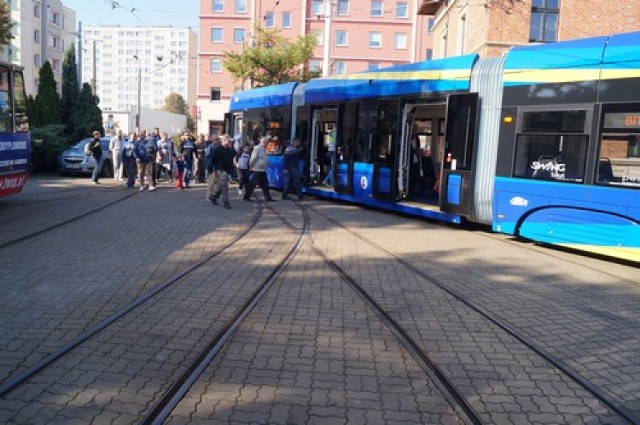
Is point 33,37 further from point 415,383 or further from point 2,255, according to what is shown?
point 415,383

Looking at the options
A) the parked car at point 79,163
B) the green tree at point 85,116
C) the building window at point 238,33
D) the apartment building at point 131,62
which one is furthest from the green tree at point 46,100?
the apartment building at point 131,62

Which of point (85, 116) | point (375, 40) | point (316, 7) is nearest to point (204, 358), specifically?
point (85, 116)

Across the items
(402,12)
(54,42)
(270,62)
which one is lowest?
(270,62)

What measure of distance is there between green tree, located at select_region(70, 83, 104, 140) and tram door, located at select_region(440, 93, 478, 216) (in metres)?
23.7

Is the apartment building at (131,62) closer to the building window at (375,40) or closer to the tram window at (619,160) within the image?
the building window at (375,40)

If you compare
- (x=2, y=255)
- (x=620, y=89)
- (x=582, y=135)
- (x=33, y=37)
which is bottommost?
(x=2, y=255)

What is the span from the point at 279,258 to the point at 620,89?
5.71 meters

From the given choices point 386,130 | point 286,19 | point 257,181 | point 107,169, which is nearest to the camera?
point 386,130

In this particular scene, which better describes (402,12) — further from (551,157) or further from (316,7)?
(551,157)

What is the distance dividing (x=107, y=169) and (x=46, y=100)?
8.15 metres

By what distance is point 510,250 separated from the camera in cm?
1038

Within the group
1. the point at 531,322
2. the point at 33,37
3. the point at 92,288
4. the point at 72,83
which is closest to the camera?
the point at 531,322

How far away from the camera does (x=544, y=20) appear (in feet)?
79.7

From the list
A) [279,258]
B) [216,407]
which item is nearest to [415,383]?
[216,407]
